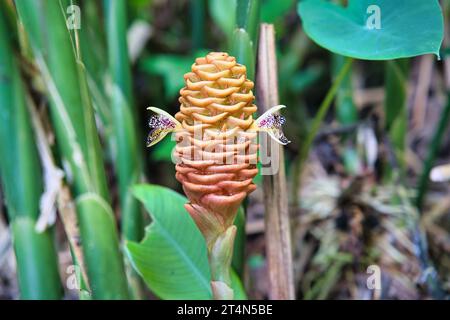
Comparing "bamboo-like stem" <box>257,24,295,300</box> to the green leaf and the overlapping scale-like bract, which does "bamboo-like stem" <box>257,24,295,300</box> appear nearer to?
the overlapping scale-like bract

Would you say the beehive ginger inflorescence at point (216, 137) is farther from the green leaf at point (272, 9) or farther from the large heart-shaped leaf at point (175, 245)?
the green leaf at point (272, 9)

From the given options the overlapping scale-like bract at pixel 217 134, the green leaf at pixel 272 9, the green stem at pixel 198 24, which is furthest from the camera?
the green stem at pixel 198 24

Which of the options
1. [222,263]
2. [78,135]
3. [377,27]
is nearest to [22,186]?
[78,135]

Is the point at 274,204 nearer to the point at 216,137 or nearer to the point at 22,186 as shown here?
the point at 216,137

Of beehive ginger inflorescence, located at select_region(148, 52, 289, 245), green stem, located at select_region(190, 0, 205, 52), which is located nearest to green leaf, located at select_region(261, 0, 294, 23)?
green stem, located at select_region(190, 0, 205, 52)

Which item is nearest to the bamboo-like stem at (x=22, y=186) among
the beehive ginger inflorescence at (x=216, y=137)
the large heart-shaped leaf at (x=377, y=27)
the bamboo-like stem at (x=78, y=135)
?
the bamboo-like stem at (x=78, y=135)
